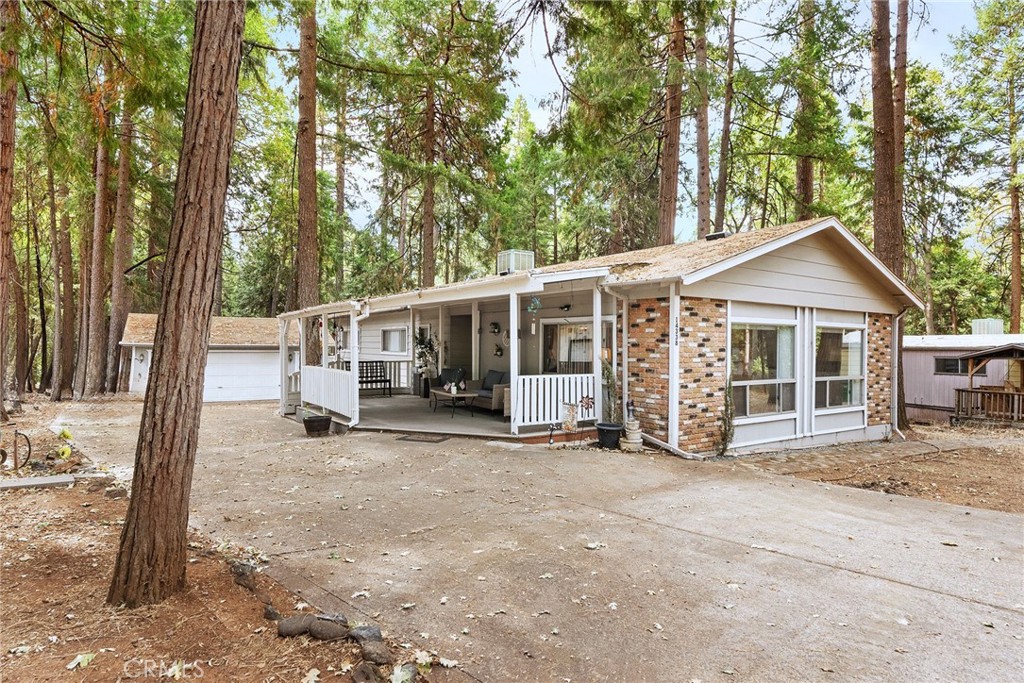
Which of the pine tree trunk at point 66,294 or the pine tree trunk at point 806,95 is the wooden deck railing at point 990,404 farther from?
the pine tree trunk at point 66,294

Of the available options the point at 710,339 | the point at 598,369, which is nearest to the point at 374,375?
the point at 598,369

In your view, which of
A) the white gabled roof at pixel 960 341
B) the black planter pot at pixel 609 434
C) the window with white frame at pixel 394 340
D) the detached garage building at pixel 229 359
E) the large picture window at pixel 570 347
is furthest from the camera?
the detached garage building at pixel 229 359

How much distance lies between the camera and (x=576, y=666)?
2.55 metres

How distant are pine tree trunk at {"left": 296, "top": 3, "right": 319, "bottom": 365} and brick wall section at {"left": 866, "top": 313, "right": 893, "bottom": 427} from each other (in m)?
11.0

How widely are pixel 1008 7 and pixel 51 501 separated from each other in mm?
22224

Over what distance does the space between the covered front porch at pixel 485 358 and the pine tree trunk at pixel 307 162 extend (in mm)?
732

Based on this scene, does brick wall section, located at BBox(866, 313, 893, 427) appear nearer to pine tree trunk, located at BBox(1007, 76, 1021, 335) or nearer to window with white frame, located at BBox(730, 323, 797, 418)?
window with white frame, located at BBox(730, 323, 797, 418)

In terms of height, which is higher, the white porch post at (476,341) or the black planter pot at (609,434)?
the white porch post at (476,341)

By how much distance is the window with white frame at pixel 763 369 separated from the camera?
8.68 meters

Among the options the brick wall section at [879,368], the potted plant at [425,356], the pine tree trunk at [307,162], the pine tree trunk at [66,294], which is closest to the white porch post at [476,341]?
the potted plant at [425,356]

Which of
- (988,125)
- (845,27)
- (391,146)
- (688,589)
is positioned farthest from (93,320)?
(988,125)

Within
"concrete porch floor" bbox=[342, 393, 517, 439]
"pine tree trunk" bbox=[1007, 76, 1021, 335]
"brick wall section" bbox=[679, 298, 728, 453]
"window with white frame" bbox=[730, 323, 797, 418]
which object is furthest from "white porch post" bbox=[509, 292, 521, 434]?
"pine tree trunk" bbox=[1007, 76, 1021, 335]

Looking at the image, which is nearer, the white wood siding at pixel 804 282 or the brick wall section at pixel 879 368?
the white wood siding at pixel 804 282

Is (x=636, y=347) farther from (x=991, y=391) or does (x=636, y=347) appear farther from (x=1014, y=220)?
(x=1014, y=220)
